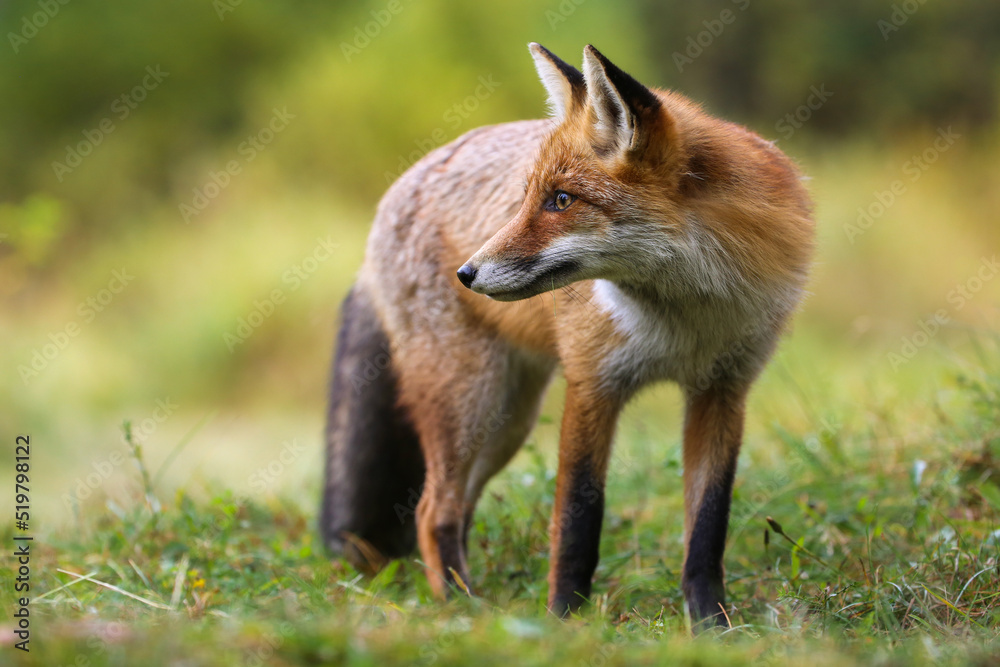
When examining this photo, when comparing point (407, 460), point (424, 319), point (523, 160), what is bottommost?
point (407, 460)

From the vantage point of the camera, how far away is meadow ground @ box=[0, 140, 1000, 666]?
227cm

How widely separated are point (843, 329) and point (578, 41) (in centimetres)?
552

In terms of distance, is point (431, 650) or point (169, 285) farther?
point (169, 285)

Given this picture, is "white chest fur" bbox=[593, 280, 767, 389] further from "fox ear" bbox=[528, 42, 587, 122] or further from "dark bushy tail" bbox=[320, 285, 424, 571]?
"dark bushy tail" bbox=[320, 285, 424, 571]

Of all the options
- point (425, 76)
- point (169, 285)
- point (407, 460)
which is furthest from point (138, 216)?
point (407, 460)

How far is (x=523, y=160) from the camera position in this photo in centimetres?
409

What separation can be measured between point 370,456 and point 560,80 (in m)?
2.37

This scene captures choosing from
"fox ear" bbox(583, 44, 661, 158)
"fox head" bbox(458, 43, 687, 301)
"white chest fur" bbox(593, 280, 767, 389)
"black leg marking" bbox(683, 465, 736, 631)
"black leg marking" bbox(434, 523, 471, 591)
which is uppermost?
"fox ear" bbox(583, 44, 661, 158)

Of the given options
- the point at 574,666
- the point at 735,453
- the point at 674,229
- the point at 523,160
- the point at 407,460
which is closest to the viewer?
the point at 574,666

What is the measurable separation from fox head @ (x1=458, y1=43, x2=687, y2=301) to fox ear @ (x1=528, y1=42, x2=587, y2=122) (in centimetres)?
17

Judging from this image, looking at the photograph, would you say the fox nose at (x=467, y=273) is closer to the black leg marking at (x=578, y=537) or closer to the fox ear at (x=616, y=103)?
the fox ear at (x=616, y=103)

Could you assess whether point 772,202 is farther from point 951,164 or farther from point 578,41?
point 951,164

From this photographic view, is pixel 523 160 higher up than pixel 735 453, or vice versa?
pixel 523 160

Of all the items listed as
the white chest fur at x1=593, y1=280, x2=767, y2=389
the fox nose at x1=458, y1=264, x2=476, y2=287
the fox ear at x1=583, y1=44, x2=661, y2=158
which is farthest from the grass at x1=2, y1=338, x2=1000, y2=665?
the fox ear at x1=583, y1=44, x2=661, y2=158
